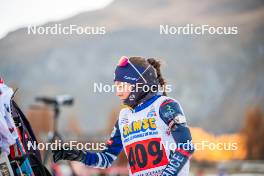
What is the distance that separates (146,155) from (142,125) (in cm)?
24

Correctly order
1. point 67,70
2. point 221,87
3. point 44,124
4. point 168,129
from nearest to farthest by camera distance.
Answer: point 168,129, point 44,124, point 221,87, point 67,70

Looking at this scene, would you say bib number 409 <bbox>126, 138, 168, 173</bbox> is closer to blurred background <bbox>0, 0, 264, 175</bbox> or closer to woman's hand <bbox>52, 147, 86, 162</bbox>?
woman's hand <bbox>52, 147, 86, 162</bbox>

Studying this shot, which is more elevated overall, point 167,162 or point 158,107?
point 158,107

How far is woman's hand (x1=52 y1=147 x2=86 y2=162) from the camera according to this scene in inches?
175

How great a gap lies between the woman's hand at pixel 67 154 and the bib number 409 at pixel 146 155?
419 millimetres

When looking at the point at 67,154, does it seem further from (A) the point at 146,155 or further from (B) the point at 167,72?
(B) the point at 167,72

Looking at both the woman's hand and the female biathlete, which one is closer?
the female biathlete

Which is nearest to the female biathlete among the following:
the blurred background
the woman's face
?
the woman's face

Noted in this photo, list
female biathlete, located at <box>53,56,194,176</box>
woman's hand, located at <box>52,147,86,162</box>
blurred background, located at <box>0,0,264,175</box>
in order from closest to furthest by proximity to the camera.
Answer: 1. female biathlete, located at <box>53,56,194,176</box>
2. woman's hand, located at <box>52,147,86,162</box>
3. blurred background, located at <box>0,0,264,175</box>

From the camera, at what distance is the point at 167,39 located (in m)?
143

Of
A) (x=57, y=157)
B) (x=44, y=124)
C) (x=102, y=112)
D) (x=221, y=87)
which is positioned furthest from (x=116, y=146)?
(x=102, y=112)

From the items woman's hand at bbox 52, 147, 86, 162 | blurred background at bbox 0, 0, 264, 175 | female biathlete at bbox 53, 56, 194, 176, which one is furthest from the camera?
blurred background at bbox 0, 0, 264, 175

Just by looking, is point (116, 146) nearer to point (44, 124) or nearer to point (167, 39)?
Answer: point (44, 124)

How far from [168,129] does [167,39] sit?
5503 inches
